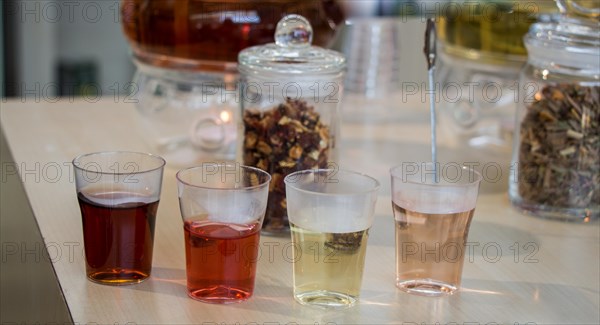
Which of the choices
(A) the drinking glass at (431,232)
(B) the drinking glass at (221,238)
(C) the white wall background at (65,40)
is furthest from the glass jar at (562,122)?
(C) the white wall background at (65,40)

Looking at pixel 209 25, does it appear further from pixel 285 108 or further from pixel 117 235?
pixel 117 235

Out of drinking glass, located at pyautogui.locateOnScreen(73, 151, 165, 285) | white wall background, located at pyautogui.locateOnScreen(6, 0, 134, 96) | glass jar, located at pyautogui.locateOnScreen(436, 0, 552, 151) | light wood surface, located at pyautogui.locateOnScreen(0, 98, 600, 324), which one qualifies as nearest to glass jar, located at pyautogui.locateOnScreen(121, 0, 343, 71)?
light wood surface, located at pyautogui.locateOnScreen(0, 98, 600, 324)

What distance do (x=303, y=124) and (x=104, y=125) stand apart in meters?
0.52

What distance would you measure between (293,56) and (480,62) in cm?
48

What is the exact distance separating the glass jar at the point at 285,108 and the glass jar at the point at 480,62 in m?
0.41

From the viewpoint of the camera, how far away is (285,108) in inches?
34.7

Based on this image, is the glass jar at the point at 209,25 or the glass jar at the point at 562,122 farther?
the glass jar at the point at 209,25

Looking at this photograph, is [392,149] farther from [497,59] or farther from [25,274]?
[25,274]

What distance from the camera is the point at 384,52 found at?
1.53 metres

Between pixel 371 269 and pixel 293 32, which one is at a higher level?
pixel 293 32

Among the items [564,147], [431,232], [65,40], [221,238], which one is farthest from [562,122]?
[65,40]

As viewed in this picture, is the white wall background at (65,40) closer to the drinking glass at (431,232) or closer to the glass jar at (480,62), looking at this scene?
the glass jar at (480,62)

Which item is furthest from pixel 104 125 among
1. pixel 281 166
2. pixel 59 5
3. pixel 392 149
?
pixel 59 5

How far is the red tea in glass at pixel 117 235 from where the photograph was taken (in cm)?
74
